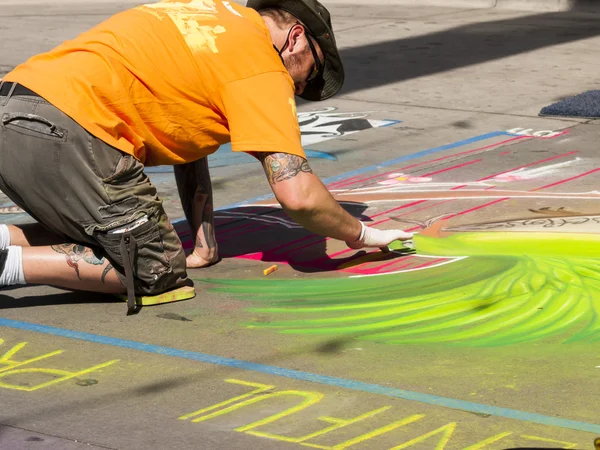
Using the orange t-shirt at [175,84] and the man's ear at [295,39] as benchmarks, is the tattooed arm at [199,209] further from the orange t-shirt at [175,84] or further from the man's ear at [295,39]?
the man's ear at [295,39]

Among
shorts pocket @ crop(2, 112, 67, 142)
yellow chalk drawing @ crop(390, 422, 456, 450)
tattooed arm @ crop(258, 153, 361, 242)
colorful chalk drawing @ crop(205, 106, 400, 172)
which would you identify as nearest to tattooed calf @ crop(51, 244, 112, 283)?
shorts pocket @ crop(2, 112, 67, 142)

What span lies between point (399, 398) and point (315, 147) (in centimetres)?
367

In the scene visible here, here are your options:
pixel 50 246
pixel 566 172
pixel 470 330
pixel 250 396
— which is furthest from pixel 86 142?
pixel 566 172

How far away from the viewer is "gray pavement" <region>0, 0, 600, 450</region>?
10.1ft

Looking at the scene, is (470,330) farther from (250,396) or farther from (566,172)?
(566,172)

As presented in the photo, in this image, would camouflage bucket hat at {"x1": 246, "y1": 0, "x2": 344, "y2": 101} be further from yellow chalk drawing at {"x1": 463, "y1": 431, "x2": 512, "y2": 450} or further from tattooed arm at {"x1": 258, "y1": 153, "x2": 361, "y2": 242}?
yellow chalk drawing at {"x1": 463, "y1": 431, "x2": 512, "y2": 450}

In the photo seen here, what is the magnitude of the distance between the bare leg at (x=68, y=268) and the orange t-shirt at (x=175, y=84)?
15.7 inches

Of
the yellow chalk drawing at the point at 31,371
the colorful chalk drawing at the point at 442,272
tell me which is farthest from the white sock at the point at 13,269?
the colorful chalk drawing at the point at 442,272

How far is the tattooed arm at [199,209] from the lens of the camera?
458 centimetres

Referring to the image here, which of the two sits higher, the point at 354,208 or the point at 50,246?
the point at 50,246

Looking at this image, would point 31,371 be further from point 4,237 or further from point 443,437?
point 443,437

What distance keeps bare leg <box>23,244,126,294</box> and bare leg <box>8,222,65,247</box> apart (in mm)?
310

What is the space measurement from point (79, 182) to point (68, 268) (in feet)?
0.98

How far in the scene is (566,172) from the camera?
6.03 m
